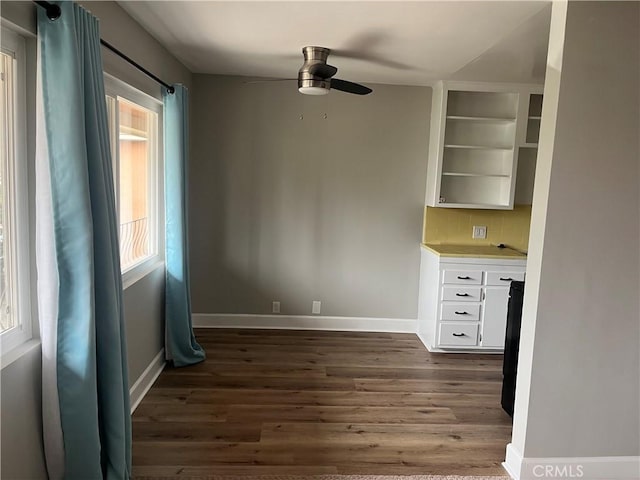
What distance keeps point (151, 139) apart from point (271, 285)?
1.81 meters

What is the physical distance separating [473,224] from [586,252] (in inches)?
88.8

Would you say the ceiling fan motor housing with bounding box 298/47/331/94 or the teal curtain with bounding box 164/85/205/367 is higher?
the ceiling fan motor housing with bounding box 298/47/331/94

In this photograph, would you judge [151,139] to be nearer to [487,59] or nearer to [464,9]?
[464,9]

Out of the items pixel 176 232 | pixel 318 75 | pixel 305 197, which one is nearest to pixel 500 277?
pixel 305 197

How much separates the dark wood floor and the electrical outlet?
44.8 inches

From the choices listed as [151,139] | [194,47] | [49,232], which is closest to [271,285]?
[151,139]

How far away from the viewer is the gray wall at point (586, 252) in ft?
6.98

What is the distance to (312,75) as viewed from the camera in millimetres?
3158

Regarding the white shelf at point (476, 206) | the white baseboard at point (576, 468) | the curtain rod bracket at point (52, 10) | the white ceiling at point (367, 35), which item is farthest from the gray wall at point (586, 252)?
the curtain rod bracket at point (52, 10)

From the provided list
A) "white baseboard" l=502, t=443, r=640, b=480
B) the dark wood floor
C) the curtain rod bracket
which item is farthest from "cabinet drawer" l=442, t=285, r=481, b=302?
the curtain rod bracket

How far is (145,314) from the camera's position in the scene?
10.5 ft

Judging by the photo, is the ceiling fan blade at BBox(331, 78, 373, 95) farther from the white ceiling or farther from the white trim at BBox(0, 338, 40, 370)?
the white trim at BBox(0, 338, 40, 370)

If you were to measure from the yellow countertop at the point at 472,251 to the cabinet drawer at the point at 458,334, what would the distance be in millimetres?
614

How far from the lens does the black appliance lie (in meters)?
2.99
